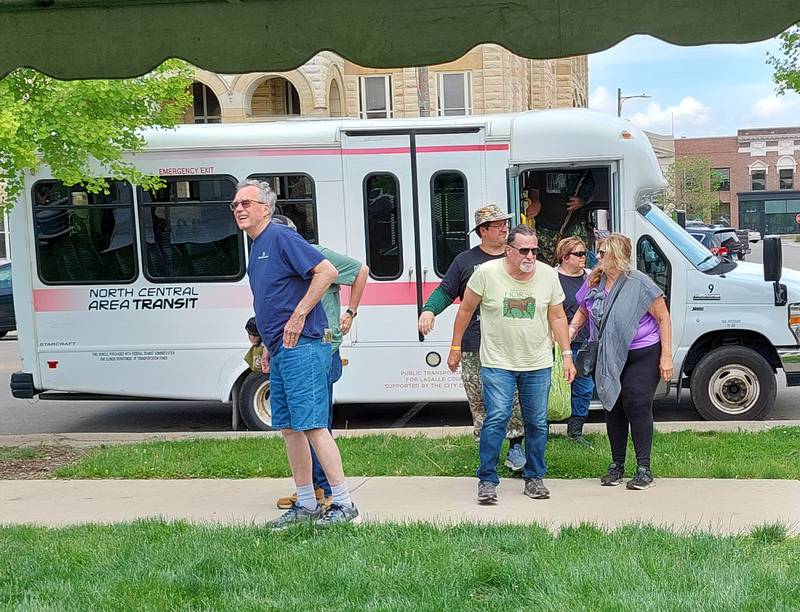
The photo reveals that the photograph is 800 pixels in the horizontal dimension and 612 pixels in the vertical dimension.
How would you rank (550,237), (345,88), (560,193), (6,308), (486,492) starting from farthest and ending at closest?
(345,88) < (6,308) < (550,237) < (560,193) < (486,492)

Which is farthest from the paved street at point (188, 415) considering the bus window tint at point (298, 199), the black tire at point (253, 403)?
the bus window tint at point (298, 199)

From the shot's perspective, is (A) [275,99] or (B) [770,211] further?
(B) [770,211]

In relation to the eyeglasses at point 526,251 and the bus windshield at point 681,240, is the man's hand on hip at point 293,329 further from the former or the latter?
the bus windshield at point 681,240

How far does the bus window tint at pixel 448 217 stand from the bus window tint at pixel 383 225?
1.16ft

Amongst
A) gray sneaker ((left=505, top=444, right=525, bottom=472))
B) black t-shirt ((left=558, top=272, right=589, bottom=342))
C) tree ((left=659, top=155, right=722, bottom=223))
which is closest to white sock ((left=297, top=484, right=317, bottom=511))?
gray sneaker ((left=505, top=444, right=525, bottom=472))

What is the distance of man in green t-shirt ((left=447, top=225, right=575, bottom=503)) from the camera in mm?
6055

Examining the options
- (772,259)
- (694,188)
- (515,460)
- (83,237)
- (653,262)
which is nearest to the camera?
(515,460)

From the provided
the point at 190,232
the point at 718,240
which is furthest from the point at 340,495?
the point at 718,240

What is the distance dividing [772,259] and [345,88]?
29.0 metres

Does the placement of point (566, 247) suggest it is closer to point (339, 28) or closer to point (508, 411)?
point (508, 411)

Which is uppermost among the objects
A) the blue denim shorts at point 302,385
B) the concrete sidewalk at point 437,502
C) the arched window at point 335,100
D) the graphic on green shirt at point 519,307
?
the arched window at point 335,100

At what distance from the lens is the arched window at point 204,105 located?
36344mm

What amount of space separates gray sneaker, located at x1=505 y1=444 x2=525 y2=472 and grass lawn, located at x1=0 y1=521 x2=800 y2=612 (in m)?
1.56

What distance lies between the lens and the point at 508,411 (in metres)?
6.07
